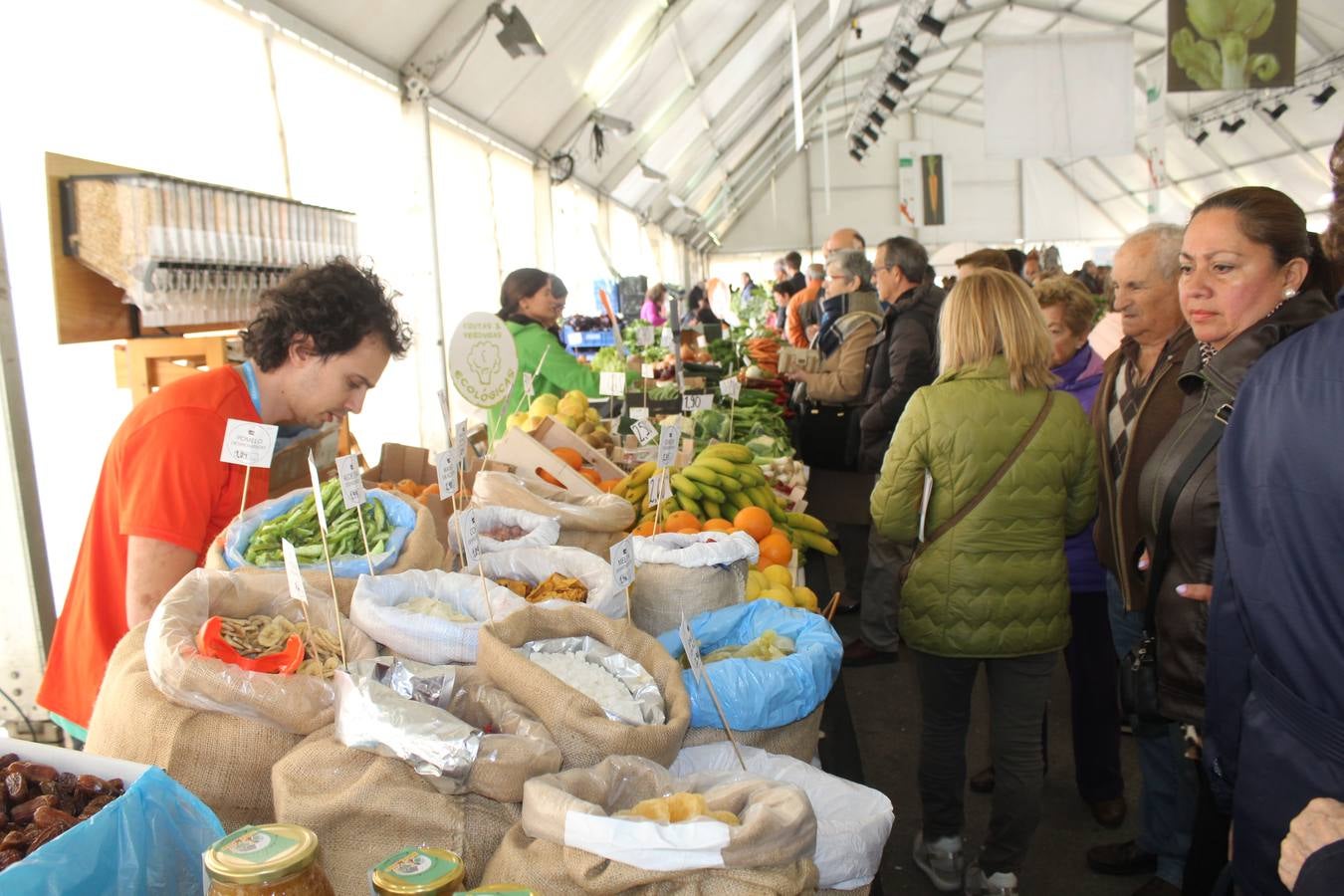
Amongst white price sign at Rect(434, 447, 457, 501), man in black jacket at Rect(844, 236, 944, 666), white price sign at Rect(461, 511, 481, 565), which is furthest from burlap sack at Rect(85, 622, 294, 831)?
man in black jacket at Rect(844, 236, 944, 666)

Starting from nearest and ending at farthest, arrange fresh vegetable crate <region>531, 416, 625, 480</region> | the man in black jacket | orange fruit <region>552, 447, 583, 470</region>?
orange fruit <region>552, 447, 583, 470</region> → fresh vegetable crate <region>531, 416, 625, 480</region> → the man in black jacket

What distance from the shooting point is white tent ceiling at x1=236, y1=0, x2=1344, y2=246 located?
18.2ft

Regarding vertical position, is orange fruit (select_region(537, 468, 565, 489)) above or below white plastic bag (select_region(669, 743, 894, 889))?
above

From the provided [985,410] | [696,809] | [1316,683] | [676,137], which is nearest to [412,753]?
[696,809]

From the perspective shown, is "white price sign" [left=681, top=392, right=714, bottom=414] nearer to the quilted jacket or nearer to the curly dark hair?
the quilted jacket

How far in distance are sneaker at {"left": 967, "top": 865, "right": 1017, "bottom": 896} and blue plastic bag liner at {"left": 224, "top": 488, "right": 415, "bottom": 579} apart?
185 centimetres

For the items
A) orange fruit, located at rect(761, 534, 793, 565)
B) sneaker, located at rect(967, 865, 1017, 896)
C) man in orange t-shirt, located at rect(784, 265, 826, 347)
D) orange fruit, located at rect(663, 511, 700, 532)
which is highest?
man in orange t-shirt, located at rect(784, 265, 826, 347)

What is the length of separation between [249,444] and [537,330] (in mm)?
2946

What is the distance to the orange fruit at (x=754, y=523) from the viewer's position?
273 cm

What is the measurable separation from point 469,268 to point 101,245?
15.7ft

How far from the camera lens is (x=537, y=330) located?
15.2ft

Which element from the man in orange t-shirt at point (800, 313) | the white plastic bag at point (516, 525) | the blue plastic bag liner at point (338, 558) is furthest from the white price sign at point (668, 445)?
the man in orange t-shirt at point (800, 313)

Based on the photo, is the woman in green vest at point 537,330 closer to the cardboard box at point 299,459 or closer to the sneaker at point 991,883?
the cardboard box at point 299,459

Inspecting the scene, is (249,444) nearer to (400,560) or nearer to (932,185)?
(400,560)
